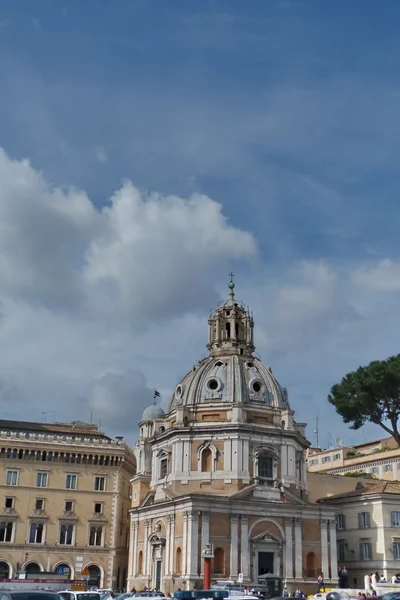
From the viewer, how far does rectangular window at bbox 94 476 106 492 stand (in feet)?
255

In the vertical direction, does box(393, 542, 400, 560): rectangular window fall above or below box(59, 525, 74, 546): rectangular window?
below

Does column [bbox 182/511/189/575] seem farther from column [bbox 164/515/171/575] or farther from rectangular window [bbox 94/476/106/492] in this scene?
rectangular window [bbox 94/476/106/492]

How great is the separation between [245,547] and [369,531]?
41.0ft

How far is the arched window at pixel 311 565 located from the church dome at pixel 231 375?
14212 mm

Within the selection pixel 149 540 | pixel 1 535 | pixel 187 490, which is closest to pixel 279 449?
pixel 187 490

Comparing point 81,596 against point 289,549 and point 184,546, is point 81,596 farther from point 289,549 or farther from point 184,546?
point 289,549

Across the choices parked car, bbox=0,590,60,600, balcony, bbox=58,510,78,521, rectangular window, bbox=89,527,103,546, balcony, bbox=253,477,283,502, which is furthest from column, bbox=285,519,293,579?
parked car, bbox=0,590,60,600

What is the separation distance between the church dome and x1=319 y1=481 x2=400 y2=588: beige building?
11.5m

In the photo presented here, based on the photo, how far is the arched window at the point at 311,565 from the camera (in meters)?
65.9

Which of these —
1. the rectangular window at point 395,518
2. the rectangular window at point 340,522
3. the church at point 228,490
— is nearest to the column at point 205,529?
the church at point 228,490

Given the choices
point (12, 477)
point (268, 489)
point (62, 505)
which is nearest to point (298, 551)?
point (268, 489)

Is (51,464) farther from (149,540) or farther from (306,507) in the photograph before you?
(306,507)

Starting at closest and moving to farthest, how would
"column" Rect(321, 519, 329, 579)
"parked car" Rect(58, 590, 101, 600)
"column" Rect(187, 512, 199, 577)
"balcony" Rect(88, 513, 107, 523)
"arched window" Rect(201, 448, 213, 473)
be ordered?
"parked car" Rect(58, 590, 101, 600)
"column" Rect(187, 512, 199, 577)
"column" Rect(321, 519, 329, 579)
"arched window" Rect(201, 448, 213, 473)
"balcony" Rect(88, 513, 107, 523)

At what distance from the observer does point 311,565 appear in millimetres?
66375
